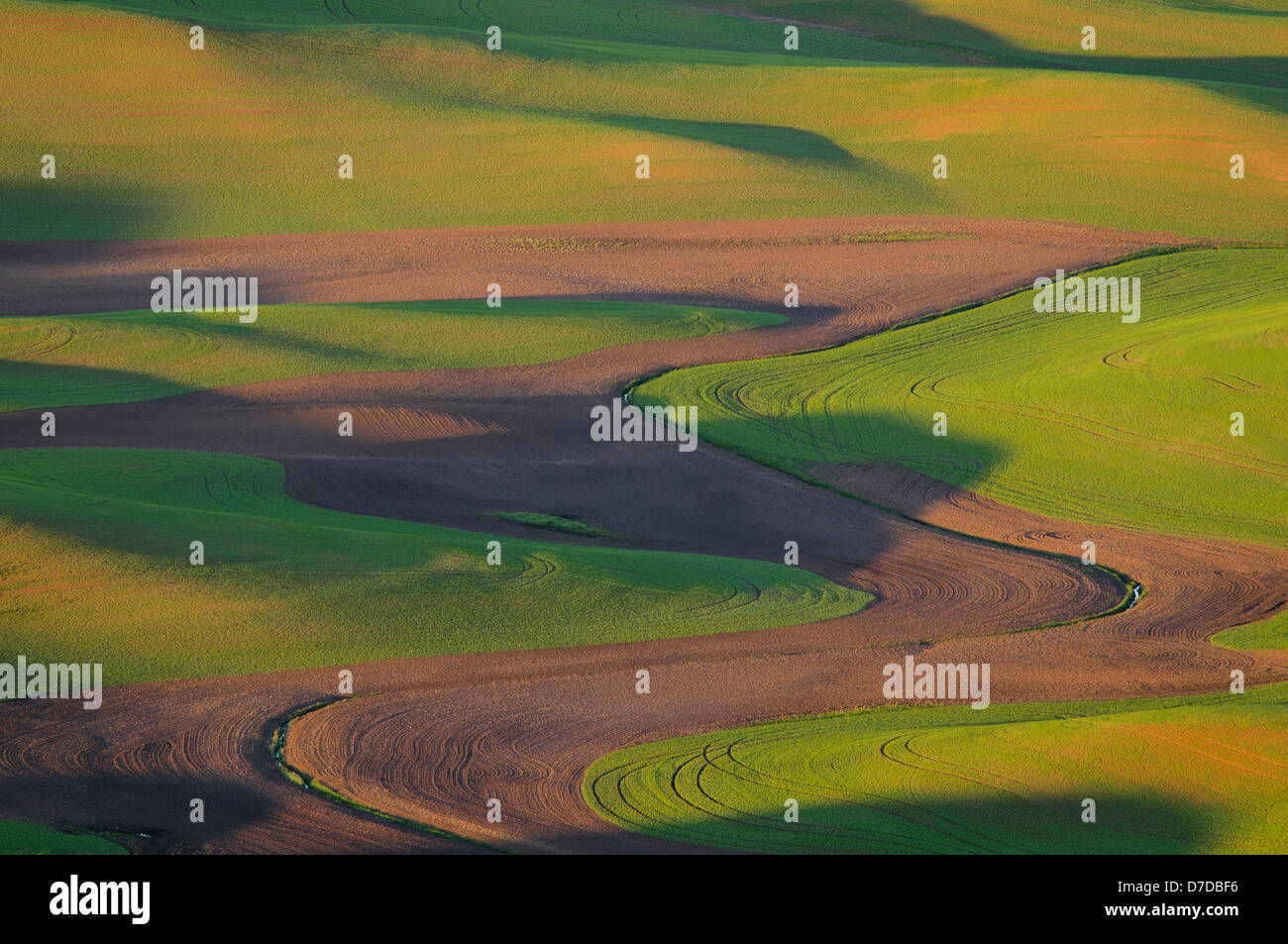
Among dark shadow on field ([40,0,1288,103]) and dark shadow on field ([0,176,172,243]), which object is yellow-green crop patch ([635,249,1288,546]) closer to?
dark shadow on field ([0,176,172,243])

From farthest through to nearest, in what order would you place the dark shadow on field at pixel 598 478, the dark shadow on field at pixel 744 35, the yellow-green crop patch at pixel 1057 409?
1. the dark shadow on field at pixel 744 35
2. the yellow-green crop patch at pixel 1057 409
3. the dark shadow on field at pixel 598 478

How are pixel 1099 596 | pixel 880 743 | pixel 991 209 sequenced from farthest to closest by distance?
pixel 991 209, pixel 1099 596, pixel 880 743

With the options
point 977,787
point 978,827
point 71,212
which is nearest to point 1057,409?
→ point 977,787

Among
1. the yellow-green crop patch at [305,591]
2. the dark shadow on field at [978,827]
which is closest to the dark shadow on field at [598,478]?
the yellow-green crop patch at [305,591]

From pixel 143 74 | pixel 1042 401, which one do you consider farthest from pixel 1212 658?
pixel 143 74

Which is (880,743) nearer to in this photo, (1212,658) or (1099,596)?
(1212,658)

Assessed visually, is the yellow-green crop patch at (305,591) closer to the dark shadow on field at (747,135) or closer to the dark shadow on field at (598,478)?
the dark shadow on field at (598,478)

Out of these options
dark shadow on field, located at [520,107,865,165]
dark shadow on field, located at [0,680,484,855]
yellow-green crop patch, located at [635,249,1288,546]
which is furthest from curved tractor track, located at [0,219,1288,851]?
dark shadow on field, located at [520,107,865,165]
